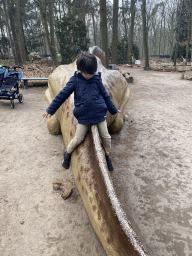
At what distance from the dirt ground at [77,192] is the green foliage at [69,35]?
30.8ft

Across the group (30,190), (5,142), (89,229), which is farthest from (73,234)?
(5,142)

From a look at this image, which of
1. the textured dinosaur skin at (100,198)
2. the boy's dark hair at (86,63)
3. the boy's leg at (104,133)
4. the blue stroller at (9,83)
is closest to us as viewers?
the textured dinosaur skin at (100,198)

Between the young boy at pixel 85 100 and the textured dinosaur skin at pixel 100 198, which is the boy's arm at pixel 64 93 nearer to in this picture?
the young boy at pixel 85 100

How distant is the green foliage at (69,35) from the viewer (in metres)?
13.5

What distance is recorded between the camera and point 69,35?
45.1 feet

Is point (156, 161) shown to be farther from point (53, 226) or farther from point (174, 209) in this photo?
point (53, 226)

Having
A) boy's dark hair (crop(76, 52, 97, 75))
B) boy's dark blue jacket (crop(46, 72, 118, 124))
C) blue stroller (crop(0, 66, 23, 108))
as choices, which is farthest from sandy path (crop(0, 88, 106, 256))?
blue stroller (crop(0, 66, 23, 108))

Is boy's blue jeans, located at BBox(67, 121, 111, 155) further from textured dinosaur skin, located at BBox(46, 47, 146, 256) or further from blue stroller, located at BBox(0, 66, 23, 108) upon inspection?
blue stroller, located at BBox(0, 66, 23, 108)

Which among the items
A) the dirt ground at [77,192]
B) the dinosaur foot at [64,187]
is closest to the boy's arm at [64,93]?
the dinosaur foot at [64,187]

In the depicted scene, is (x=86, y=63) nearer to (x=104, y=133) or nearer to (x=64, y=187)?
(x=104, y=133)

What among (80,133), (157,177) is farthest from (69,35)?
(80,133)

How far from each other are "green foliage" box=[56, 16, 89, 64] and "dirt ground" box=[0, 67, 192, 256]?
940 cm

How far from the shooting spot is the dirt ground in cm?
207

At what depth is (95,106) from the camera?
2.30 metres
